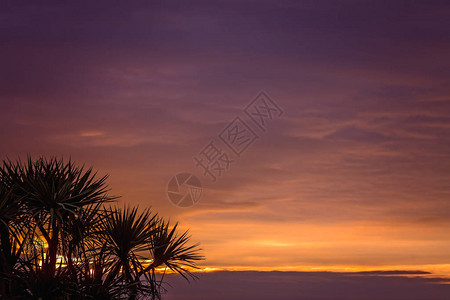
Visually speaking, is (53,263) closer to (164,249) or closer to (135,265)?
(135,265)

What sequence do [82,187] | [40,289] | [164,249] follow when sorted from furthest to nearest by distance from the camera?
[164,249] < [82,187] < [40,289]

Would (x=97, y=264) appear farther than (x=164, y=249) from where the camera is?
No

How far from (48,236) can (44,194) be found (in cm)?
100

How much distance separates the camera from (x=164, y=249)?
54.2ft

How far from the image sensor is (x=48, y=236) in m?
14.5

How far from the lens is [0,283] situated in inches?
552

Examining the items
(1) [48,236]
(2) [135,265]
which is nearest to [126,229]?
(2) [135,265]

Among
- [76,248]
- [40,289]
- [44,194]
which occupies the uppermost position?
[44,194]

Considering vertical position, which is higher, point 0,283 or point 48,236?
point 48,236

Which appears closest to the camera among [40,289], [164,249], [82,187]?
[40,289]

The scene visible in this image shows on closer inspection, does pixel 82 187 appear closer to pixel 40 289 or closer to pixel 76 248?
pixel 76 248

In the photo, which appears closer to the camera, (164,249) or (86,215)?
(86,215)

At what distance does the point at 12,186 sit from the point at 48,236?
4.37ft

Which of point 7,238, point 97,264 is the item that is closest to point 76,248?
point 97,264
